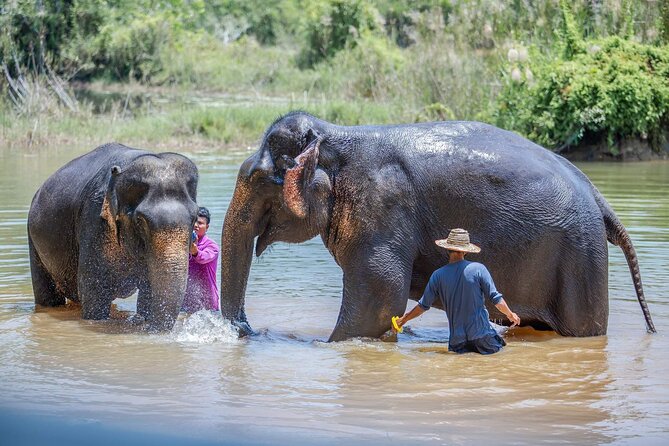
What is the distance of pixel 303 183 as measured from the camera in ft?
27.6

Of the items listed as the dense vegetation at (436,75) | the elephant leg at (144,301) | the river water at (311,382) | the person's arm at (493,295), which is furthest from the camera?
the dense vegetation at (436,75)

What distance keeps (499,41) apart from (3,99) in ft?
40.7

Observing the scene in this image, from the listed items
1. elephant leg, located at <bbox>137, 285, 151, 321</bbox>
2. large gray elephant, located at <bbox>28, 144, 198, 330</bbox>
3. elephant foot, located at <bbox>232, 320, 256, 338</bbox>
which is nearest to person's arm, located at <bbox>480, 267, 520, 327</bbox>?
elephant foot, located at <bbox>232, 320, 256, 338</bbox>

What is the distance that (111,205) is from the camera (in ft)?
29.8

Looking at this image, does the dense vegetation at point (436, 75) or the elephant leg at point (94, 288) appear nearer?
the elephant leg at point (94, 288)

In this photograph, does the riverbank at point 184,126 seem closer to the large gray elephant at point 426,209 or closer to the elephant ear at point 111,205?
the elephant ear at point 111,205

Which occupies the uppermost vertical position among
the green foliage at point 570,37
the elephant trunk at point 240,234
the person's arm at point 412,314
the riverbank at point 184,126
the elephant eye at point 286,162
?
the green foliage at point 570,37

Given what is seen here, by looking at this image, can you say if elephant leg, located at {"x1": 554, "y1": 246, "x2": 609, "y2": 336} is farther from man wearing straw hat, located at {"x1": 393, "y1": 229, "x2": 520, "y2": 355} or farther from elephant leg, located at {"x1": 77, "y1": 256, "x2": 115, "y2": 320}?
elephant leg, located at {"x1": 77, "y1": 256, "x2": 115, "y2": 320}

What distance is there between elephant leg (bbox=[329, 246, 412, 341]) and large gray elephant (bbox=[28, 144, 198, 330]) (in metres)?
1.30

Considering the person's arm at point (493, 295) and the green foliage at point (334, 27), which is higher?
the green foliage at point (334, 27)

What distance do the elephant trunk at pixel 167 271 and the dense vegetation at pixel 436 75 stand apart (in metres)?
14.8

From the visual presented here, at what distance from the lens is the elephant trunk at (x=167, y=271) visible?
862 centimetres

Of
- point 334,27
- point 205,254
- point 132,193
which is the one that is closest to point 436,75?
point 334,27

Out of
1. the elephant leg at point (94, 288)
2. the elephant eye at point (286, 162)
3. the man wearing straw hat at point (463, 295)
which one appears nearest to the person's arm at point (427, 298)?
the man wearing straw hat at point (463, 295)
